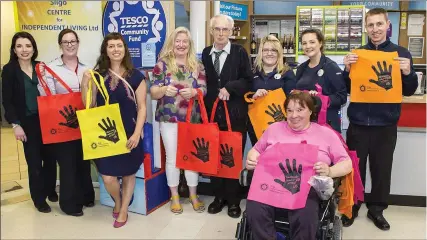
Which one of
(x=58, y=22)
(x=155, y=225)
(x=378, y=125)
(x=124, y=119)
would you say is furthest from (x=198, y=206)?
(x=58, y=22)

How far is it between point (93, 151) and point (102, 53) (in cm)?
72

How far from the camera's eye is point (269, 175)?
218 centimetres

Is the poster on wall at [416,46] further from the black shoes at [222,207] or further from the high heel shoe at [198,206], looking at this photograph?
the high heel shoe at [198,206]

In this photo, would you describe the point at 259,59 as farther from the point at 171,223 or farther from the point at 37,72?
the point at 37,72

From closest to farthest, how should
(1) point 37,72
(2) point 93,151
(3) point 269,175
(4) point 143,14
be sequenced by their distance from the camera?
(3) point 269,175, (2) point 93,151, (1) point 37,72, (4) point 143,14

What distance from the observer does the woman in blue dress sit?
9.56 ft

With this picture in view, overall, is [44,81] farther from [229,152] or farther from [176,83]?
[229,152]

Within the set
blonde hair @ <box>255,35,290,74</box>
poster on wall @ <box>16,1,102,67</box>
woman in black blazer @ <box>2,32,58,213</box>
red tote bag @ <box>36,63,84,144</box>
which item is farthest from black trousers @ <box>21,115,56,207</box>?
blonde hair @ <box>255,35,290,74</box>

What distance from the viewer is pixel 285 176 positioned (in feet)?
7.04

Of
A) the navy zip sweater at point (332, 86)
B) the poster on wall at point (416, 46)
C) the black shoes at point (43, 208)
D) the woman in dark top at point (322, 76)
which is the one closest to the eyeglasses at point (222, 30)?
the woman in dark top at point (322, 76)

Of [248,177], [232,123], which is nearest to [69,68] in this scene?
[232,123]

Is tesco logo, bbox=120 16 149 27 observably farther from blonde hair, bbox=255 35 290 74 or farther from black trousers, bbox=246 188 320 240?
black trousers, bbox=246 188 320 240

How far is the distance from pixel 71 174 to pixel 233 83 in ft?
4.97

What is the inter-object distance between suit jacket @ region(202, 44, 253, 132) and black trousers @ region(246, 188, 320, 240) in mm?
1070
